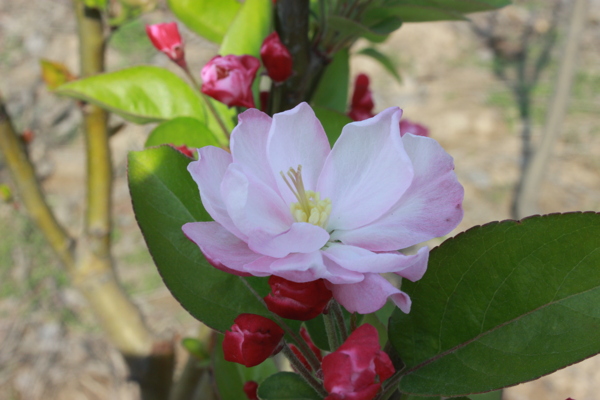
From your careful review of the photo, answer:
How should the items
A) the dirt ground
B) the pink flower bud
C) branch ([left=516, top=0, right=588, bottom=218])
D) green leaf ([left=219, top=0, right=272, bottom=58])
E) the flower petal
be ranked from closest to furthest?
the flower petal, the pink flower bud, green leaf ([left=219, top=0, right=272, bottom=58]), the dirt ground, branch ([left=516, top=0, right=588, bottom=218])

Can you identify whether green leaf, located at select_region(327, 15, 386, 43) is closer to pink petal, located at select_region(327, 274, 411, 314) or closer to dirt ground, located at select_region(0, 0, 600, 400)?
pink petal, located at select_region(327, 274, 411, 314)

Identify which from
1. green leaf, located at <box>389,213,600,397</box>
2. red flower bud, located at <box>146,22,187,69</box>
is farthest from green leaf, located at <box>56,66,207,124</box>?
green leaf, located at <box>389,213,600,397</box>

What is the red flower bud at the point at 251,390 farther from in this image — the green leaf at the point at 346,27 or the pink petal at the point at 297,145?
the green leaf at the point at 346,27

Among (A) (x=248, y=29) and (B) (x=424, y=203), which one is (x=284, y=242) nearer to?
(B) (x=424, y=203)

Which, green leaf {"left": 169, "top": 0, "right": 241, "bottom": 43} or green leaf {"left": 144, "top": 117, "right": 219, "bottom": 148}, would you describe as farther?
green leaf {"left": 169, "top": 0, "right": 241, "bottom": 43}

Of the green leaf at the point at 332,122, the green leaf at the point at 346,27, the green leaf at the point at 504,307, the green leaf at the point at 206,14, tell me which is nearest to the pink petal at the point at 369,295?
the green leaf at the point at 504,307

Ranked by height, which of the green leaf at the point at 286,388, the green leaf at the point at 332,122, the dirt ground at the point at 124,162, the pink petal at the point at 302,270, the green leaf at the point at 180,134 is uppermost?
the pink petal at the point at 302,270
